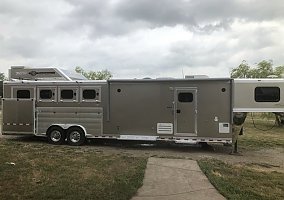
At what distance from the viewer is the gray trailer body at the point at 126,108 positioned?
13.8 meters

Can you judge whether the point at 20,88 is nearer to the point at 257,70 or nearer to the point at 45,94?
the point at 45,94

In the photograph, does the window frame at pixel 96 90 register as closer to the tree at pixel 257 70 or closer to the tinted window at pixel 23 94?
the tinted window at pixel 23 94

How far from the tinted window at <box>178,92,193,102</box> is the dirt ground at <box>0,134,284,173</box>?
1.84 metres

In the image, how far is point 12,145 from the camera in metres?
14.4

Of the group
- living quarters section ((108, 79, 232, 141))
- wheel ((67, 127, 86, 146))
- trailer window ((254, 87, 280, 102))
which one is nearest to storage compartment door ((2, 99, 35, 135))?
wheel ((67, 127, 86, 146))

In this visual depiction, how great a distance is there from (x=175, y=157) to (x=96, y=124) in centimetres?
374

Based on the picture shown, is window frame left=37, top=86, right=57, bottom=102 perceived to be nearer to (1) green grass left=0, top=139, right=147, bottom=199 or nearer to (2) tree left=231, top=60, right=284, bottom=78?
Answer: (1) green grass left=0, top=139, right=147, bottom=199

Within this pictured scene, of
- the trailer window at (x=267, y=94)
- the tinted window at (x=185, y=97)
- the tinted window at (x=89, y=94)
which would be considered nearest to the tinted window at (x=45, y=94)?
the tinted window at (x=89, y=94)

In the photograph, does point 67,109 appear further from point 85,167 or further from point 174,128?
point 85,167

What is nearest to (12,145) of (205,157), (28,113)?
(28,113)

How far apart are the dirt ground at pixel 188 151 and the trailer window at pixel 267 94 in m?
1.98

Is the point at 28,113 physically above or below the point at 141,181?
above

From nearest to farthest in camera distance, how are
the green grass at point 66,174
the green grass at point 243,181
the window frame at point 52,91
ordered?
the green grass at point 66,174
the green grass at point 243,181
the window frame at point 52,91

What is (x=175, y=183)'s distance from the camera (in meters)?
8.55
